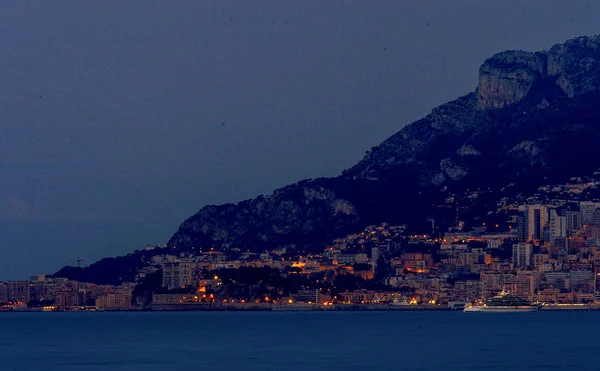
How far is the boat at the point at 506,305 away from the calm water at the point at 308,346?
42822mm

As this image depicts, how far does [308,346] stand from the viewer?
328 ft

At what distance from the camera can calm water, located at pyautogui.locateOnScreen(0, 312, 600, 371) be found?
275 feet

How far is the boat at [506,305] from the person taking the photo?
616 ft

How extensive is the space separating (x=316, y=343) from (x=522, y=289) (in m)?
94.8

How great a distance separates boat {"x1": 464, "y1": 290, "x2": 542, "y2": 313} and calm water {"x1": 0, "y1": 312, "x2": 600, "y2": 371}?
42.8m

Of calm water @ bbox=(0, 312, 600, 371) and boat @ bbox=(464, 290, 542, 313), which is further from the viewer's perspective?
boat @ bbox=(464, 290, 542, 313)

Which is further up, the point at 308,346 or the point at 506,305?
the point at 506,305

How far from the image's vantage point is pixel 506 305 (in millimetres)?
188750

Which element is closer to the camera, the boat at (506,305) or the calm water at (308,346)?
the calm water at (308,346)

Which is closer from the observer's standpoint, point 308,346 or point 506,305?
point 308,346

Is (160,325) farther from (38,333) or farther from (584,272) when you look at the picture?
(584,272)

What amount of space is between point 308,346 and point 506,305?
91.8 metres

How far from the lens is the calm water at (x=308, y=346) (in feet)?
275

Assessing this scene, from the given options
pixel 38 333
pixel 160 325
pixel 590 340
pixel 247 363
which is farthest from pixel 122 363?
pixel 160 325
